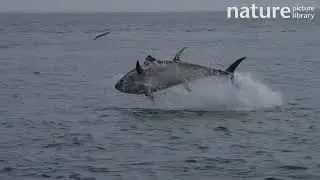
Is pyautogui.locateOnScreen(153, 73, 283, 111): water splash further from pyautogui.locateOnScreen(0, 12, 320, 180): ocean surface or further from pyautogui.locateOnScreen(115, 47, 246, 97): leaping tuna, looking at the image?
pyautogui.locateOnScreen(115, 47, 246, 97): leaping tuna

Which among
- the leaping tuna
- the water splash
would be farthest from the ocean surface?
the leaping tuna

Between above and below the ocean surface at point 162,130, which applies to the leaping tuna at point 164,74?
above

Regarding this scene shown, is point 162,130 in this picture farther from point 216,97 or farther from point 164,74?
point 216,97

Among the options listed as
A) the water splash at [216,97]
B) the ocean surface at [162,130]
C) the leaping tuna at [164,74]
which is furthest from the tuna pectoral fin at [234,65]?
Result: the water splash at [216,97]

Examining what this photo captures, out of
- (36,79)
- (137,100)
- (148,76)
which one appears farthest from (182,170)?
(36,79)

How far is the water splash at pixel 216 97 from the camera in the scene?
30.8m

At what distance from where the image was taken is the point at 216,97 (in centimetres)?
A: 3164

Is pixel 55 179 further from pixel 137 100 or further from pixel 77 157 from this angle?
pixel 137 100

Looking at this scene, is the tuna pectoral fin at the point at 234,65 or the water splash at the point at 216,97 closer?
the tuna pectoral fin at the point at 234,65

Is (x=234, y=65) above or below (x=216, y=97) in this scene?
above

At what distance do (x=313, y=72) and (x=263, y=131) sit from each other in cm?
2153

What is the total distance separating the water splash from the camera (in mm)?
30797

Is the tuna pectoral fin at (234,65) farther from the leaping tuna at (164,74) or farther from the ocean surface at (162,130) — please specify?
the ocean surface at (162,130)

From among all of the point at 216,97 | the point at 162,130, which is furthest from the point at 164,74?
the point at 216,97
